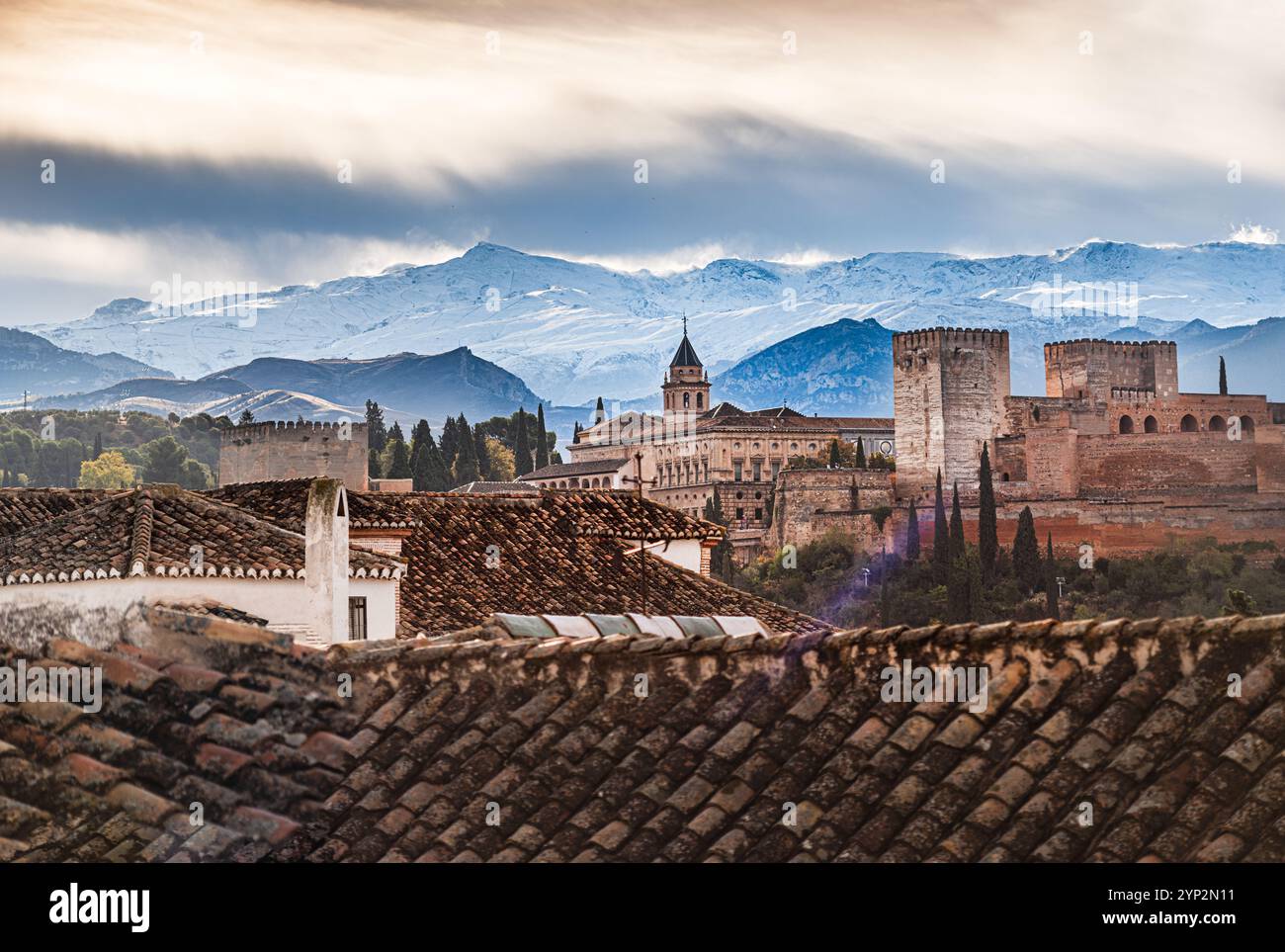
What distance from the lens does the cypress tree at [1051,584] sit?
8031 centimetres

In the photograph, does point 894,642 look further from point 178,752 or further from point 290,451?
point 290,451

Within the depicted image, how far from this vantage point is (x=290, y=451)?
195 ft

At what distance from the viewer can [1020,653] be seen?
6.05m

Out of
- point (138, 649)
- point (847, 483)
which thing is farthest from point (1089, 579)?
point (138, 649)

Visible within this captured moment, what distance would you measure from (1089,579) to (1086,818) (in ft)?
265

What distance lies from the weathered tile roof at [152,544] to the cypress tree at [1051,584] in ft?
212

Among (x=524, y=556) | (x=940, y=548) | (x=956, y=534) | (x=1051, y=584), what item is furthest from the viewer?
(x=956, y=534)

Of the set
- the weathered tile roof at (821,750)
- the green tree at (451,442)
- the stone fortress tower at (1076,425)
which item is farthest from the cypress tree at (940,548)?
the weathered tile roof at (821,750)

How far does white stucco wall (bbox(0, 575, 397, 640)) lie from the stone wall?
42.6m

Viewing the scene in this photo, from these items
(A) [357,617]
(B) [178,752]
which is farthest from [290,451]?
(B) [178,752]

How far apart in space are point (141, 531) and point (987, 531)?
7413 centimetres

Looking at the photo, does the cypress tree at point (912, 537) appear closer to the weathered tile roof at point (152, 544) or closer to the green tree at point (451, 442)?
the green tree at point (451, 442)

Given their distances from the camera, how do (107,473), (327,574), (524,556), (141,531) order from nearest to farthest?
(327,574), (141,531), (524,556), (107,473)
